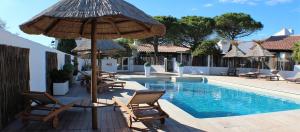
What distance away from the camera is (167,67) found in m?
30.1

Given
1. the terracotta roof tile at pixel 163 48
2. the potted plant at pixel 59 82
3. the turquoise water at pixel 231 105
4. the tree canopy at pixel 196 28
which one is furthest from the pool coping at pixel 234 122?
the terracotta roof tile at pixel 163 48

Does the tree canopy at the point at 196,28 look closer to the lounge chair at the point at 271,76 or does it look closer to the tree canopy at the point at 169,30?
the tree canopy at the point at 169,30

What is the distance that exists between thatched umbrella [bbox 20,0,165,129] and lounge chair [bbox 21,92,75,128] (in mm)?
752

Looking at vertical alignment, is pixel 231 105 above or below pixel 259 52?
below

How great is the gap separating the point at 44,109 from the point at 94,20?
206cm

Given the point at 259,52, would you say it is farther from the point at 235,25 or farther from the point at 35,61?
the point at 35,61

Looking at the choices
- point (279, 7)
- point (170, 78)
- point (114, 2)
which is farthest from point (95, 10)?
point (279, 7)

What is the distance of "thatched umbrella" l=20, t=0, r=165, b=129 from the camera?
14.3 feet

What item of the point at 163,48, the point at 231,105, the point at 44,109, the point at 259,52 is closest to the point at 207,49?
the point at 259,52

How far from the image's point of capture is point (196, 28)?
1297 inches

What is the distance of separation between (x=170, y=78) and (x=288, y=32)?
2092cm

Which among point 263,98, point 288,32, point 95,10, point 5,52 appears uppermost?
point 288,32

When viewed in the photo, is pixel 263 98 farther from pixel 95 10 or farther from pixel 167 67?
pixel 167 67

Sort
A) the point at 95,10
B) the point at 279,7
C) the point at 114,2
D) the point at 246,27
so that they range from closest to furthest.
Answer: the point at 95,10, the point at 114,2, the point at 279,7, the point at 246,27
